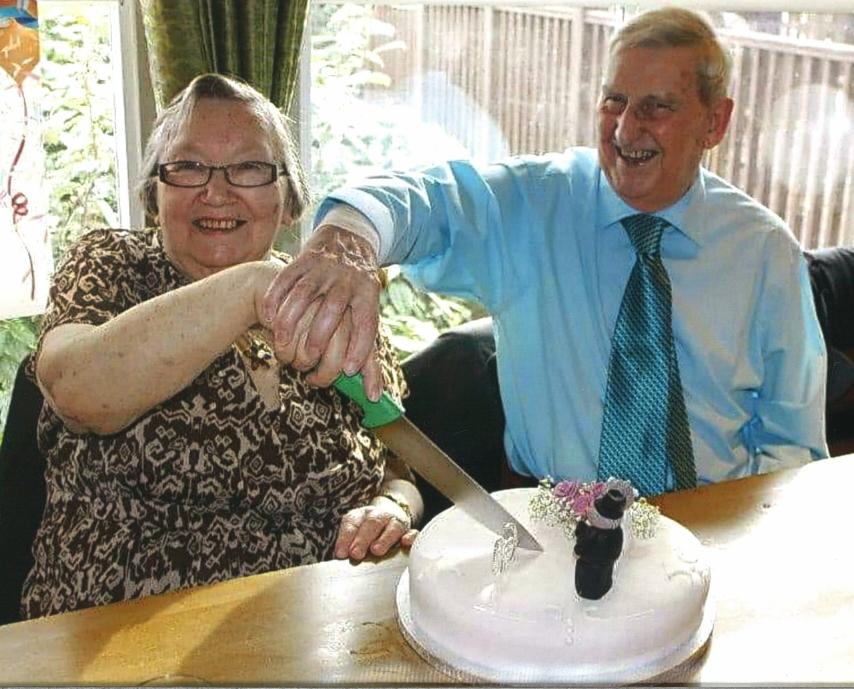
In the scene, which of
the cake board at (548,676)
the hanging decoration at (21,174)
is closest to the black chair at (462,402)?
the cake board at (548,676)

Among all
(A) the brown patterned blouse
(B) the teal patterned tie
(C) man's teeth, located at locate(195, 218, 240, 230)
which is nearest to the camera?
(A) the brown patterned blouse

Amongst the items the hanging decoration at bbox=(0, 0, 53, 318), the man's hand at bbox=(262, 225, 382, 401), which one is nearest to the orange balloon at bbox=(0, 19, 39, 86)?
the hanging decoration at bbox=(0, 0, 53, 318)

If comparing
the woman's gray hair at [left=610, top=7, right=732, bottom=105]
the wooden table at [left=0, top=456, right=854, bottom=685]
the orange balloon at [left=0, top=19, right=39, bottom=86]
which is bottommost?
the wooden table at [left=0, top=456, right=854, bottom=685]

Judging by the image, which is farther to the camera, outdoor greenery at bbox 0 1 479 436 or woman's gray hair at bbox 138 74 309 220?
outdoor greenery at bbox 0 1 479 436

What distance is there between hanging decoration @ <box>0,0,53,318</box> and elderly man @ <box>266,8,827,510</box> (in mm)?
1199

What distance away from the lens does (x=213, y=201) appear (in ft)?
5.50

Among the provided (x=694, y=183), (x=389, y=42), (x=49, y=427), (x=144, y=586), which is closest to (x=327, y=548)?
(x=144, y=586)

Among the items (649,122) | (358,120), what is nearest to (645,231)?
(649,122)

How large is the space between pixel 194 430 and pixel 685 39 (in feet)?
3.39

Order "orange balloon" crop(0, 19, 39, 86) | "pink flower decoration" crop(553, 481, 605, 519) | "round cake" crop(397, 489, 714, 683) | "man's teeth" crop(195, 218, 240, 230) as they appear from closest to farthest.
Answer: "round cake" crop(397, 489, 714, 683) < "pink flower decoration" crop(553, 481, 605, 519) < "man's teeth" crop(195, 218, 240, 230) < "orange balloon" crop(0, 19, 39, 86)

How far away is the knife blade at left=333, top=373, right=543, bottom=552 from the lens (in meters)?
1.19

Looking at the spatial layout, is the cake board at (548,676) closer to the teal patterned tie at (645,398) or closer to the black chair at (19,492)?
the teal patterned tie at (645,398)

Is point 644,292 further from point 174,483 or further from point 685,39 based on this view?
point 174,483

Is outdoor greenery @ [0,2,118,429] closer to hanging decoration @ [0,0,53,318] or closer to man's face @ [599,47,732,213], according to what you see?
hanging decoration @ [0,0,53,318]
